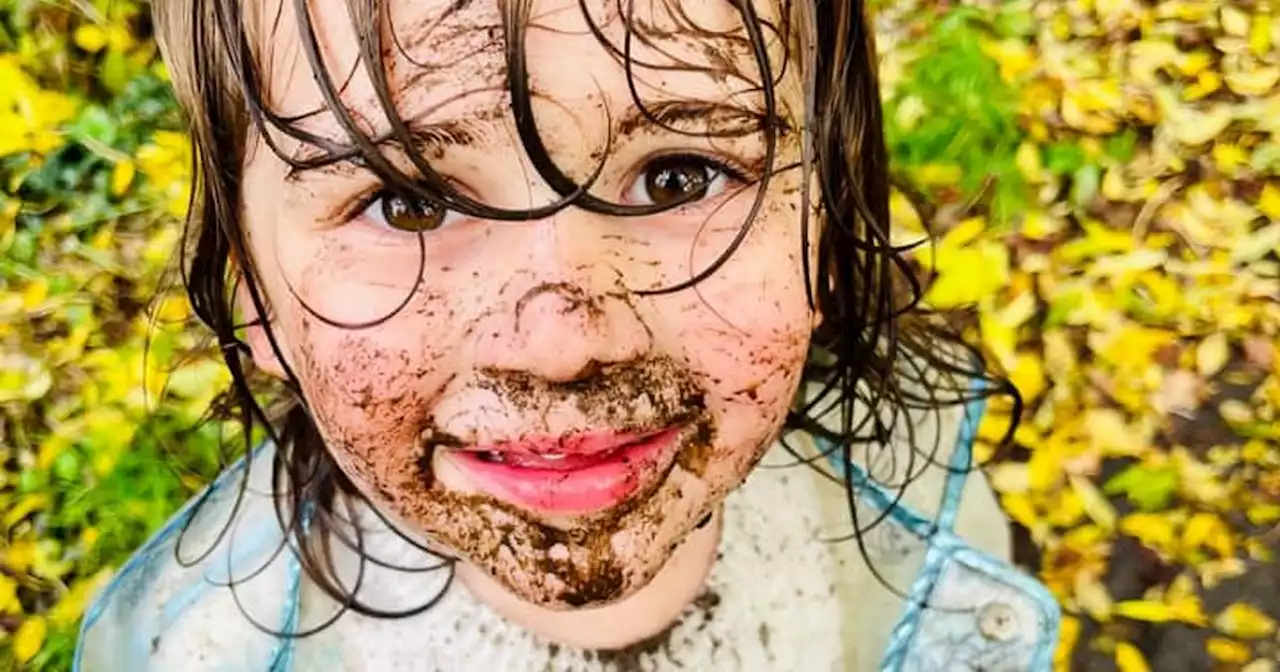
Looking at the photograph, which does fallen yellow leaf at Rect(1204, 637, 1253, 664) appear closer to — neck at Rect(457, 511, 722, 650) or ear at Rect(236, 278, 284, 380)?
neck at Rect(457, 511, 722, 650)

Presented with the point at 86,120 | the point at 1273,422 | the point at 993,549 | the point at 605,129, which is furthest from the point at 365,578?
the point at 1273,422

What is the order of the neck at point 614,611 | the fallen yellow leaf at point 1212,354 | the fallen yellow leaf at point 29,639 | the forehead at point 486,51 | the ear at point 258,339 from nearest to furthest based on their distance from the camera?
1. the forehead at point 486,51
2. the ear at point 258,339
3. the neck at point 614,611
4. the fallen yellow leaf at point 29,639
5. the fallen yellow leaf at point 1212,354

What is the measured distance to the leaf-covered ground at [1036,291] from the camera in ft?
5.87

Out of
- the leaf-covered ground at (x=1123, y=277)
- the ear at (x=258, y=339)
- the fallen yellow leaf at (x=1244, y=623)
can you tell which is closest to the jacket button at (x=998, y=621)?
the leaf-covered ground at (x=1123, y=277)

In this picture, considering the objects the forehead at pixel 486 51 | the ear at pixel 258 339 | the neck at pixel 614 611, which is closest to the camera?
the forehead at pixel 486 51

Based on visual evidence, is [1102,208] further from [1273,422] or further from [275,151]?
[275,151]

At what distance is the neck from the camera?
1.22 metres

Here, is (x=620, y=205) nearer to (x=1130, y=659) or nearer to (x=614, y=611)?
(x=614, y=611)

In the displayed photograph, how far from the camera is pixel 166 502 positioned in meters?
1.80

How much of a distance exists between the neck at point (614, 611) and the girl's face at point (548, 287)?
242 mm

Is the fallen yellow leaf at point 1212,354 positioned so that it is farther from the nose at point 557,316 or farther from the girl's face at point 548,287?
the nose at point 557,316

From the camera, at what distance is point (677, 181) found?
0.92 meters

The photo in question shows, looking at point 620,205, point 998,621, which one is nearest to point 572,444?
point 620,205

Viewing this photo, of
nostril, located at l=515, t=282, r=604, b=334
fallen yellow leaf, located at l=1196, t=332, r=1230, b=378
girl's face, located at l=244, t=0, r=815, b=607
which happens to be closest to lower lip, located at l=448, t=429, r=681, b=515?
girl's face, located at l=244, t=0, r=815, b=607
